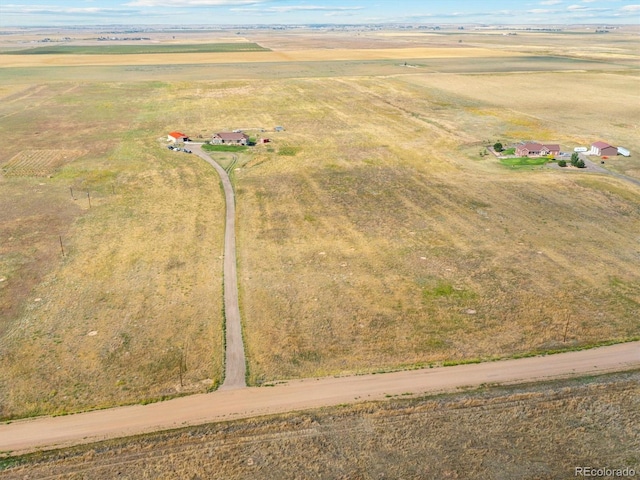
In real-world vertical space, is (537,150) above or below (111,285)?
above

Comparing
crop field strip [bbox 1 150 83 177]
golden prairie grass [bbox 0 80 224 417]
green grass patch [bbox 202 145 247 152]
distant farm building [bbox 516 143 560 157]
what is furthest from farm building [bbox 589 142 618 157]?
crop field strip [bbox 1 150 83 177]

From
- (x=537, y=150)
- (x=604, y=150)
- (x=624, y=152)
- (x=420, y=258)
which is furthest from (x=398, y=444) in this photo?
(x=624, y=152)

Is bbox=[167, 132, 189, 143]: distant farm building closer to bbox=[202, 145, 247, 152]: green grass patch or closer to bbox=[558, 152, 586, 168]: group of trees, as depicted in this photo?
bbox=[202, 145, 247, 152]: green grass patch

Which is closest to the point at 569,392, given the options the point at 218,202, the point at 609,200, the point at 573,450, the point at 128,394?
the point at 573,450

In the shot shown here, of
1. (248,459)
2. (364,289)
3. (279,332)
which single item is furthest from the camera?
(364,289)

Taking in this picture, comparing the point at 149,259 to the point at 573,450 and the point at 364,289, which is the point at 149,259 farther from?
the point at 573,450

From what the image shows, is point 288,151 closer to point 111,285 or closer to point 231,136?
point 231,136
